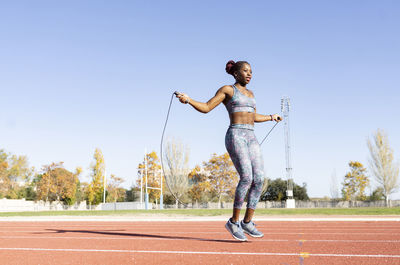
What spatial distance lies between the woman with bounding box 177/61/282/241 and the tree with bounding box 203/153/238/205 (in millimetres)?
49309

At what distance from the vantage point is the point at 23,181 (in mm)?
73688

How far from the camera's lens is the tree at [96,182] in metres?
60.4

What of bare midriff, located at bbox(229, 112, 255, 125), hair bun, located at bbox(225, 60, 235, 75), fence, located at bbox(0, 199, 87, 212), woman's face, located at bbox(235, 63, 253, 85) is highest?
hair bun, located at bbox(225, 60, 235, 75)

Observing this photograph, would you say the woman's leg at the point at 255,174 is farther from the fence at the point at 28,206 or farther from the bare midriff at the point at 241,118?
the fence at the point at 28,206

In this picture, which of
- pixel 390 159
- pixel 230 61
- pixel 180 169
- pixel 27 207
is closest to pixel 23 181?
pixel 27 207

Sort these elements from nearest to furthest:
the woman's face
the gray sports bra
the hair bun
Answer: the gray sports bra < the woman's face < the hair bun

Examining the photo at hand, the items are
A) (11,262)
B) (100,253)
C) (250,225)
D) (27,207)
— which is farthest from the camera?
(27,207)

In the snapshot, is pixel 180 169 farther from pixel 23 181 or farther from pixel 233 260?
pixel 233 260

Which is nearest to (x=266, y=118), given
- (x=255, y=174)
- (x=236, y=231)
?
(x=255, y=174)

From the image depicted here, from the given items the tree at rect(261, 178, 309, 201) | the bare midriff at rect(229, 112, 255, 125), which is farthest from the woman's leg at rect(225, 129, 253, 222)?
the tree at rect(261, 178, 309, 201)

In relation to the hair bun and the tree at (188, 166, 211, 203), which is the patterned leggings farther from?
the tree at (188, 166, 211, 203)

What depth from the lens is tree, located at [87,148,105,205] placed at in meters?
60.4

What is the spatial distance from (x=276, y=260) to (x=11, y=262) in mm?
2622

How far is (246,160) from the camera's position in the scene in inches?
201
